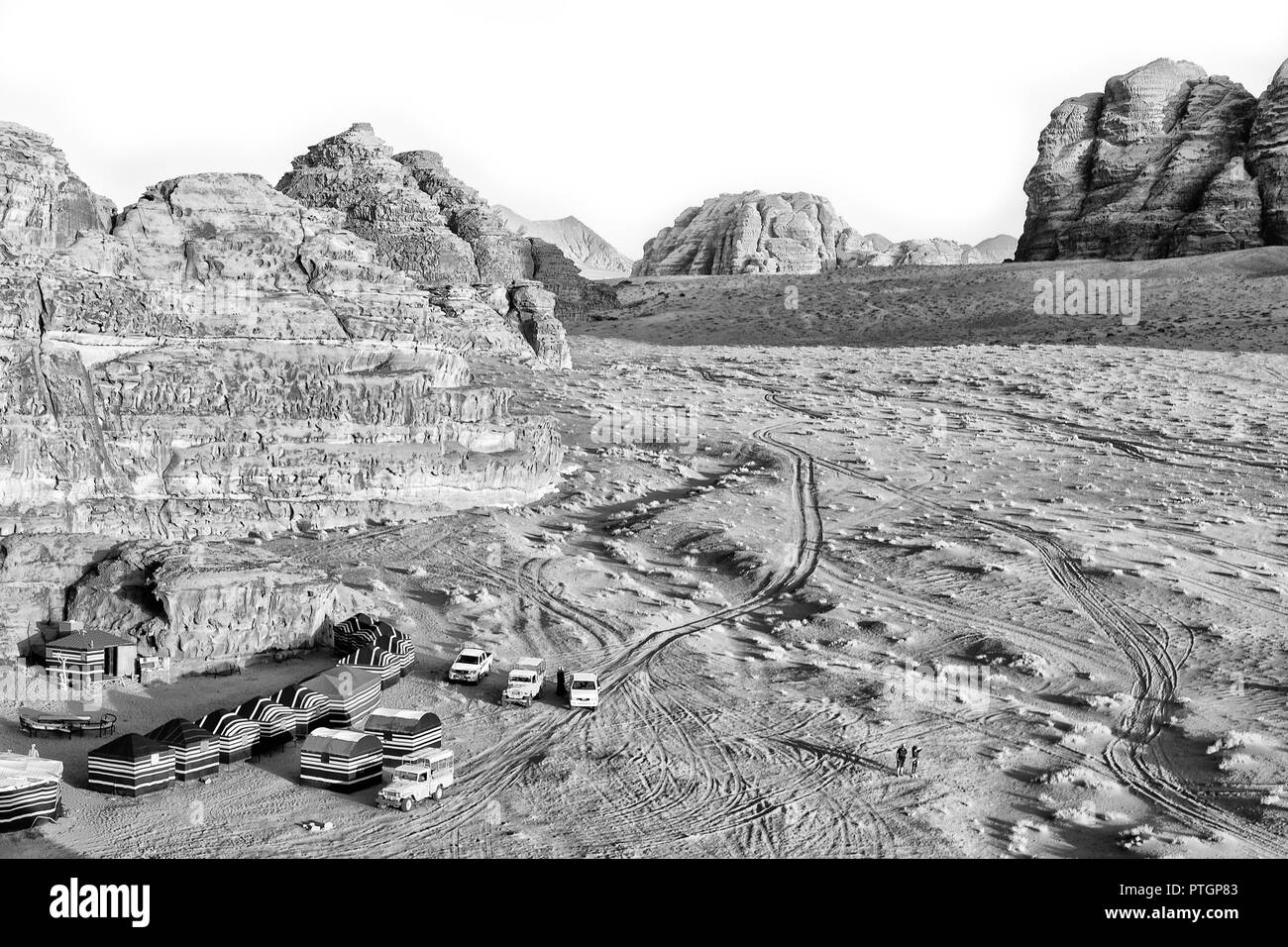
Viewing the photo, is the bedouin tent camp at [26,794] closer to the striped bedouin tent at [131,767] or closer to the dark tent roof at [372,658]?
the striped bedouin tent at [131,767]

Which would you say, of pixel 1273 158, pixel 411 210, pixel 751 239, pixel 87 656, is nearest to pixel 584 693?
pixel 87 656

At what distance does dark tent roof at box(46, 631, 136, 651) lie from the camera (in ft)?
74.0

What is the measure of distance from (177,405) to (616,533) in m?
13.1

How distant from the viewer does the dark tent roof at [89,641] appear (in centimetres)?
2255

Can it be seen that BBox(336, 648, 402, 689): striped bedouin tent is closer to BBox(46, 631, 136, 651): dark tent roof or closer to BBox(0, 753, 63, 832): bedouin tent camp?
BBox(46, 631, 136, 651): dark tent roof

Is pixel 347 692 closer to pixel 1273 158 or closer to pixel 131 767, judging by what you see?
pixel 131 767

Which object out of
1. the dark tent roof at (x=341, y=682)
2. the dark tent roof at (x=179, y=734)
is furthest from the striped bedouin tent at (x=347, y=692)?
the dark tent roof at (x=179, y=734)

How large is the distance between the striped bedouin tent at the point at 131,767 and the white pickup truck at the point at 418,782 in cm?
343

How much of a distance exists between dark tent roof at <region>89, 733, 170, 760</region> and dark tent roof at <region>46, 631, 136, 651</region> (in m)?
4.45

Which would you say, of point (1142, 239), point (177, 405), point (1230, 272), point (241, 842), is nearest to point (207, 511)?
point (177, 405)

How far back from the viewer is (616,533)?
1407 inches

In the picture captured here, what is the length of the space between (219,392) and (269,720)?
45.2 ft
